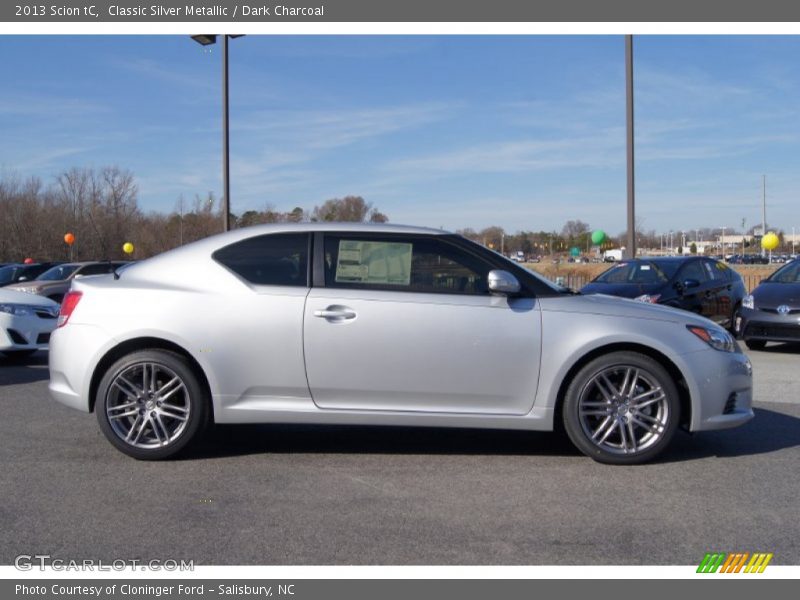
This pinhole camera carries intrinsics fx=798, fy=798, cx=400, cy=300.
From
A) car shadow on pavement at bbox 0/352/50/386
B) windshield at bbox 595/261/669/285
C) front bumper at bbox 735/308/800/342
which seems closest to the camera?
A: car shadow on pavement at bbox 0/352/50/386

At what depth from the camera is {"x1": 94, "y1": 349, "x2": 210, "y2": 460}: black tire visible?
537 cm

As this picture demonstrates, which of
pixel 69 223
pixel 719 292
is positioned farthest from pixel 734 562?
pixel 69 223

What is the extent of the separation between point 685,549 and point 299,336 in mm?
2667

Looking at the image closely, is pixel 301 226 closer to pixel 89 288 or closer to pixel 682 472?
pixel 89 288

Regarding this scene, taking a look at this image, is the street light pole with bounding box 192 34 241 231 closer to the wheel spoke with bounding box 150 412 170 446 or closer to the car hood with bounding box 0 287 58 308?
the car hood with bounding box 0 287 58 308

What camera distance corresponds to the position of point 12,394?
8.03m

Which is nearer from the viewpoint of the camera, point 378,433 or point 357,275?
point 357,275

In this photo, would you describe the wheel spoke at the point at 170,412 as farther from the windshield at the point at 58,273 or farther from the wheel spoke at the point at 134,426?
the windshield at the point at 58,273

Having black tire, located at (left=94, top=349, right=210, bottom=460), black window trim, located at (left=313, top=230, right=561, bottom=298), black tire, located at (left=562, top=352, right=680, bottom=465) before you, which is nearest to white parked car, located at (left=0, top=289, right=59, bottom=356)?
black tire, located at (left=94, top=349, right=210, bottom=460)

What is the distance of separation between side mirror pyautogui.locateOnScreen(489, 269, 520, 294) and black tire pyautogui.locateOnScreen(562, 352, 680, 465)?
2.39 ft

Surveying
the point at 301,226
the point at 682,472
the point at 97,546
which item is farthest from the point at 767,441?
the point at 97,546

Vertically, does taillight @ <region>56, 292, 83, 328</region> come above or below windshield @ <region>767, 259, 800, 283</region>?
below

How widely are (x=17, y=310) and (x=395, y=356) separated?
6.84 m

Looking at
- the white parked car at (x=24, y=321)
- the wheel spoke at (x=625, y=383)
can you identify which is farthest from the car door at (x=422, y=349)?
the white parked car at (x=24, y=321)
